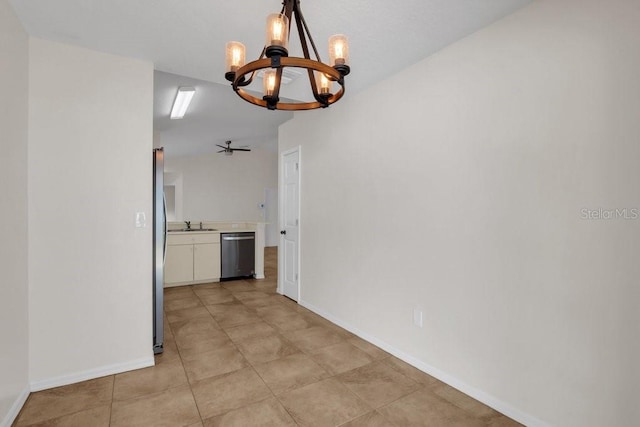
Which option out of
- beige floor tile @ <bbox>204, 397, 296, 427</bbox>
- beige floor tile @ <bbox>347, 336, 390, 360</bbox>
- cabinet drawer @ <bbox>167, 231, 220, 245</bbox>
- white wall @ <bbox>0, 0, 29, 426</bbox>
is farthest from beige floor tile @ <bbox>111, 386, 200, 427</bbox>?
cabinet drawer @ <bbox>167, 231, 220, 245</bbox>

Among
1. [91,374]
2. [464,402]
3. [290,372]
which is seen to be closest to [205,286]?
[91,374]

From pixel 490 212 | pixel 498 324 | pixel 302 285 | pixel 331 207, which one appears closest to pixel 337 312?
pixel 302 285

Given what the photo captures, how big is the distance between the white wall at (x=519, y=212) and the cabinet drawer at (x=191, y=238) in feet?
10.9

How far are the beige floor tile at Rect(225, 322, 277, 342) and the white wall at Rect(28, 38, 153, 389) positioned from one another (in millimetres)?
823

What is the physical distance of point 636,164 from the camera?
152 centimetres

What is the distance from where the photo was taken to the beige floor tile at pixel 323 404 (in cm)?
198

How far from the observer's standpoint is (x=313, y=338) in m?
3.21

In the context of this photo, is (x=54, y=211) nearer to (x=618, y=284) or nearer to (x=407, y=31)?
(x=407, y=31)

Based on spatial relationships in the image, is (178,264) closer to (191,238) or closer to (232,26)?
(191,238)

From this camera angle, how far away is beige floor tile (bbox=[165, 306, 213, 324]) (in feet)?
12.3

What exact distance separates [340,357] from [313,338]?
1.57 feet

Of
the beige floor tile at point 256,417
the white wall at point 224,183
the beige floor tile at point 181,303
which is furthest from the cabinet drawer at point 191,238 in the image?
the beige floor tile at point 256,417

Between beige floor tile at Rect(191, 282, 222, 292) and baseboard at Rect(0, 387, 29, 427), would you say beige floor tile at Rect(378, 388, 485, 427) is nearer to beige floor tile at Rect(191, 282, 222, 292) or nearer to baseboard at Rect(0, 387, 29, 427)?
baseboard at Rect(0, 387, 29, 427)

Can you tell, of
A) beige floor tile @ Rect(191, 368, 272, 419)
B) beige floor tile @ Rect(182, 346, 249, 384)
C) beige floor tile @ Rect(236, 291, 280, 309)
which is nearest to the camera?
beige floor tile @ Rect(191, 368, 272, 419)
